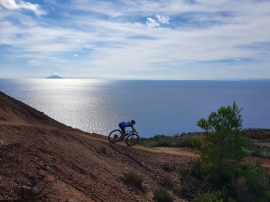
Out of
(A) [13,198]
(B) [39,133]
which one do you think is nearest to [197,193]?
(B) [39,133]

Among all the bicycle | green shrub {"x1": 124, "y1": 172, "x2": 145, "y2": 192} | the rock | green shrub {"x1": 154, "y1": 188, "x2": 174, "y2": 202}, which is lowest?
green shrub {"x1": 154, "y1": 188, "x2": 174, "y2": 202}

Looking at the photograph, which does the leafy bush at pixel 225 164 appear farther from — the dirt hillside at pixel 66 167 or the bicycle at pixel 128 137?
the bicycle at pixel 128 137

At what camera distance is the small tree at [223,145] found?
43.0 feet

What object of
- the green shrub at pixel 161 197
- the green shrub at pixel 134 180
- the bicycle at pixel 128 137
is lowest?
the green shrub at pixel 161 197

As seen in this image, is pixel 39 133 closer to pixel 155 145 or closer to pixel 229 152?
pixel 229 152

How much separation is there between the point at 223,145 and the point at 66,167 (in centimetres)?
797

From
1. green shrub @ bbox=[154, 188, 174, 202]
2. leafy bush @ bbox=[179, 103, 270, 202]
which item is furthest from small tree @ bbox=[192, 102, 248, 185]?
green shrub @ bbox=[154, 188, 174, 202]

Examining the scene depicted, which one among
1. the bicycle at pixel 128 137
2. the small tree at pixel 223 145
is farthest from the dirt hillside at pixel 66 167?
the small tree at pixel 223 145

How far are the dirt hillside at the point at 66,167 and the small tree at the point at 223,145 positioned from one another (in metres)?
1.92

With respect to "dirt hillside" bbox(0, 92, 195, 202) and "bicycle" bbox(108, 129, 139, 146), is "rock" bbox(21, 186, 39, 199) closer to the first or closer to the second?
"dirt hillside" bbox(0, 92, 195, 202)

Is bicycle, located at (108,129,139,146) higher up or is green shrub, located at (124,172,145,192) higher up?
bicycle, located at (108,129,139,146)

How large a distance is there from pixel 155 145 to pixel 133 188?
12.4 metres

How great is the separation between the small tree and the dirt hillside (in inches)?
75.6

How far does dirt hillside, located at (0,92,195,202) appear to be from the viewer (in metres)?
6.50
